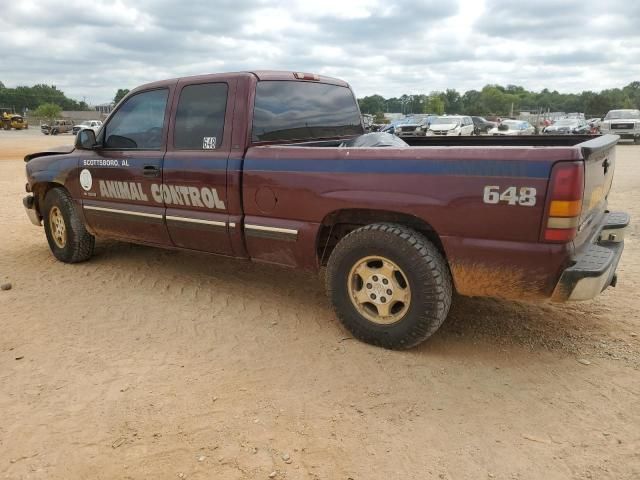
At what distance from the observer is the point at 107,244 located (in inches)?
250

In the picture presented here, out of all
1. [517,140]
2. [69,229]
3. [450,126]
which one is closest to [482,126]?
[450,126]

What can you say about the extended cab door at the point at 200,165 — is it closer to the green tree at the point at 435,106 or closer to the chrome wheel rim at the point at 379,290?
the chrome wheel rim at the point at 379,290

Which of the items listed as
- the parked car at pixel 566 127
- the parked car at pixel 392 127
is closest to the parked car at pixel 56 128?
the parked car at pixel 392 127

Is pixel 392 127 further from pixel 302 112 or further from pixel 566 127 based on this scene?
pixel 566 127

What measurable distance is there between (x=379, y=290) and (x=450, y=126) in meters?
23.4

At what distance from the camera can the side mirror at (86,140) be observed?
493 cm

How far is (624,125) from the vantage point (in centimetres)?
2608

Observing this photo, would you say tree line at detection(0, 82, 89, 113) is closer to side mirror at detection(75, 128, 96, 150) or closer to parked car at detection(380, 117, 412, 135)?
parked car at detection(380, 117, 412, 135)

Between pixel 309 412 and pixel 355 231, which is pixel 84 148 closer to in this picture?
pixel 355 231

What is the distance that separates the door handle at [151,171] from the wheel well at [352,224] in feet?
5.31

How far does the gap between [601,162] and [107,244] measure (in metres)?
5.30

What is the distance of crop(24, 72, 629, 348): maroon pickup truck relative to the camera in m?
2.94

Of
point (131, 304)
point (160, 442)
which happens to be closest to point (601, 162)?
point (160, 442)

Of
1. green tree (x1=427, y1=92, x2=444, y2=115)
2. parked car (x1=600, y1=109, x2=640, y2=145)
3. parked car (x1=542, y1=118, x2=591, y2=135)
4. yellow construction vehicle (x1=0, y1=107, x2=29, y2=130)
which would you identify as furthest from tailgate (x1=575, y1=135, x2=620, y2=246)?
green tree (x1=427, y1=92, x2=444, y2=115)
